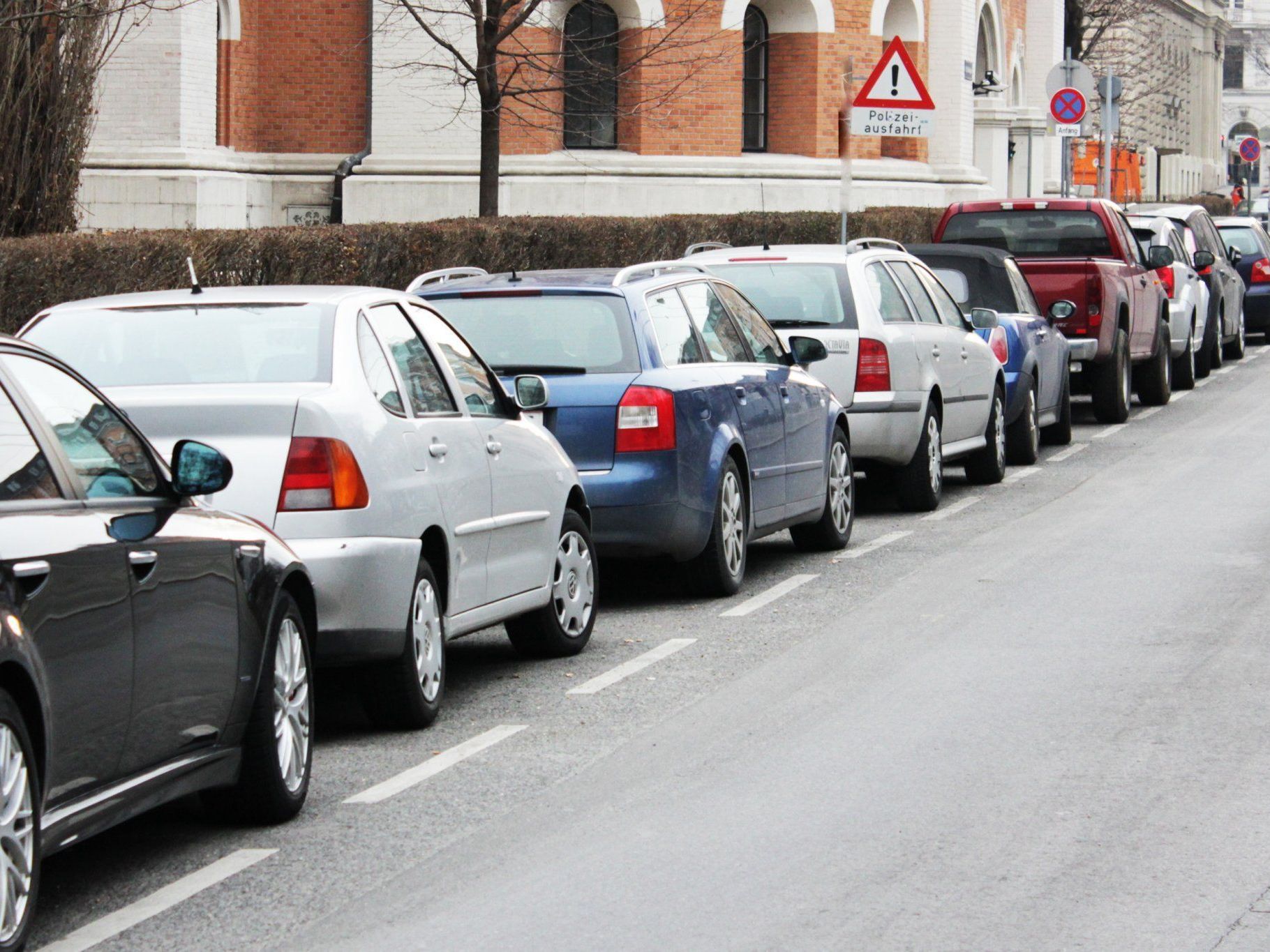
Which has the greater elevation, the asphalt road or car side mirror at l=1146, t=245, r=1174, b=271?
car side mirror at l=1146, t=245, r=1174, b=271

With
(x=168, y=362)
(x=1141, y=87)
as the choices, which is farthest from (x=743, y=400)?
(x=1141, y=87)

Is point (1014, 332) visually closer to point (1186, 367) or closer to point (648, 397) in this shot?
point (648, 397)

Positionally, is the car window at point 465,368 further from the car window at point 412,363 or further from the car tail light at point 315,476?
the car tail light at point 315,476

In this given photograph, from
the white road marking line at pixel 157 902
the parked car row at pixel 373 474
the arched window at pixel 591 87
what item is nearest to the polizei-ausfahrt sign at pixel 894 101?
the parked car row at pixel 373 474

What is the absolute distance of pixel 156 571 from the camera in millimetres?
5852

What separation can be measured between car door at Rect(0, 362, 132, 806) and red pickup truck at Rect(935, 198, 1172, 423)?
14.4m


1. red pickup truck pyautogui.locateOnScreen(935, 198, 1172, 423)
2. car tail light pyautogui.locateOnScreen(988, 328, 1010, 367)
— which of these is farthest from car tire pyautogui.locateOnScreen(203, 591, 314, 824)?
red pickup truck pyautogui.locateOnScreen(935, 198, 1172, 423)

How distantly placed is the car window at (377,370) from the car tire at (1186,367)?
58.3 ft

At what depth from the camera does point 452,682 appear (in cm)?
917

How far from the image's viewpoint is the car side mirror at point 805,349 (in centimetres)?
1261

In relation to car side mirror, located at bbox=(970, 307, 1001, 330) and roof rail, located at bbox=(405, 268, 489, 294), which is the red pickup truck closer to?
car side mirror, located at bbox=(970, 307, 1001, 330)

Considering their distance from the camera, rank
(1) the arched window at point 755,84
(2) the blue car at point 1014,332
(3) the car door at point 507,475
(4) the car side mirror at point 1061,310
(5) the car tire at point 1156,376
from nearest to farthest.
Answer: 1. (3) the car door at point 507,475
2. (2) the blue car at point 1014,332
3. (4) the car side mirror at point 1061,310
4. (5) the car tire at point 1156,376
5. (1) the arched window at point 755,84

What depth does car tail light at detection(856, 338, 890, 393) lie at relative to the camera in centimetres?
1402

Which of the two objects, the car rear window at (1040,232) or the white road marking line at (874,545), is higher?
the car rear window at (1040,232)
